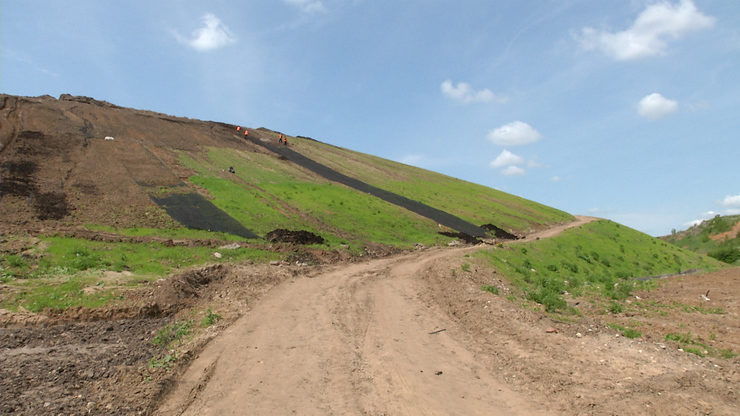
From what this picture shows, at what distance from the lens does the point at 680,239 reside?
228ft

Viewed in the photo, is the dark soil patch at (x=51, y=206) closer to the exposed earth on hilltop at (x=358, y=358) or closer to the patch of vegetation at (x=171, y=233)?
the patch of vegetation at (x=171, y=233)

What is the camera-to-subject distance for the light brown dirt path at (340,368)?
8.58m

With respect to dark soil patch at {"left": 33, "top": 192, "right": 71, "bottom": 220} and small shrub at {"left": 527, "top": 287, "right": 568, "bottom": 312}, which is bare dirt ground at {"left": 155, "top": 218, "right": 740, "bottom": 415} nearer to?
small shrub at {"left": 527, "top": 287, "right": 568, "bottom": 312}

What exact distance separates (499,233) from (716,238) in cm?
4301

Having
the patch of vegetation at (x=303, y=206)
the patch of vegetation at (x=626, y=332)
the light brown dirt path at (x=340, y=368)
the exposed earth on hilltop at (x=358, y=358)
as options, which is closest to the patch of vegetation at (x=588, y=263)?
the patch of vegetation at (x=626, y=332)

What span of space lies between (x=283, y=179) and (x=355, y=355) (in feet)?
124

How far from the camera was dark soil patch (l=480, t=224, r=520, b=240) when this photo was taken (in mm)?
42297

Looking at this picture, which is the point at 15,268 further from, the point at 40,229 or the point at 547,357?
the point at 547,357

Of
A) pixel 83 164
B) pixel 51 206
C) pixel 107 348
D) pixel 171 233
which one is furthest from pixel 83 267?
pixel 83 164

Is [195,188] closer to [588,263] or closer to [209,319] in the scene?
[209,319]

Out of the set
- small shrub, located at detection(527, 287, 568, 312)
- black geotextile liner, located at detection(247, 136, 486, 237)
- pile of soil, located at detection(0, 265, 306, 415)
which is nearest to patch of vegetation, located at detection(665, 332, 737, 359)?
small shrub, located at detection(527, 287, 568, 312)

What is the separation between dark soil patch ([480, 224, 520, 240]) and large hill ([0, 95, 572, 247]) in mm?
253

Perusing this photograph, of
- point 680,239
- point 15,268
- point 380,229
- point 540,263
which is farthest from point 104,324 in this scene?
point 680,239

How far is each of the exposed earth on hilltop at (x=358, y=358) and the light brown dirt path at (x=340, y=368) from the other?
0.16ft
